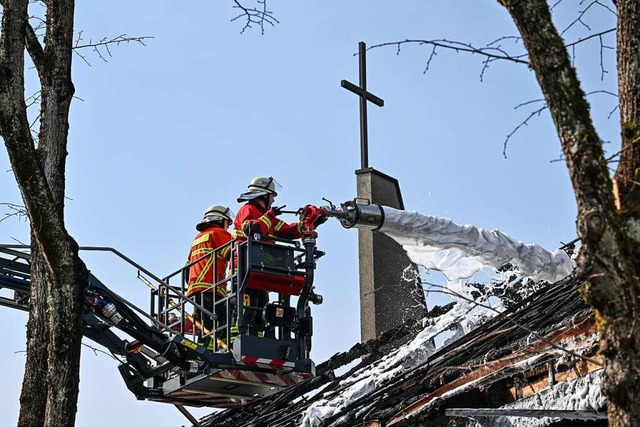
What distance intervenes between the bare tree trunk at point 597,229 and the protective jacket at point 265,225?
20.6ft

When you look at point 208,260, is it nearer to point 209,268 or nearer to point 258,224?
point 209,268

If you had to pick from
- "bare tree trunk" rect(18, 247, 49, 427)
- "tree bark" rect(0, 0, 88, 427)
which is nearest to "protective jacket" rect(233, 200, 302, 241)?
"tree bark" rect(0, 0, 88, 427)

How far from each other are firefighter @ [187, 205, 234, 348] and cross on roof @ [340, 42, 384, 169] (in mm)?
4116

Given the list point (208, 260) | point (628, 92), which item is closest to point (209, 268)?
point (208, 260)

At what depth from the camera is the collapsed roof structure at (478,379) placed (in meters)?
7.65

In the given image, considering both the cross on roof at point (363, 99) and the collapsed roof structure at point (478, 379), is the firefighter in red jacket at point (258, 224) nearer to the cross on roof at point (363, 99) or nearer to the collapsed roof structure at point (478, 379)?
the collapsed roof structure at point (478, 379)

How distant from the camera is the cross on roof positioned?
626 inches

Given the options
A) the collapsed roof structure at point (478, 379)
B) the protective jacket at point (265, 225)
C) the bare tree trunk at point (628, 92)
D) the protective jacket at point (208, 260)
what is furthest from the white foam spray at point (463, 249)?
the bare tree trunk at point (628, 92)

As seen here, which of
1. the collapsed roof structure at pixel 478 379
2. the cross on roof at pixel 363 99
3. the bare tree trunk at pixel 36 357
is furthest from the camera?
the cross on roof at pixel 363 99

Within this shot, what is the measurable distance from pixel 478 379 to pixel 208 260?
3.94m

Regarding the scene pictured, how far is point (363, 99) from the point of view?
16359 mm

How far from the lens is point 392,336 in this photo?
527 inches

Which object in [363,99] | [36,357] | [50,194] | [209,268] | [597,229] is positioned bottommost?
[597,229]

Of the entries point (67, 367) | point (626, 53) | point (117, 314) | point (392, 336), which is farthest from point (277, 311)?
point (626, 53)
